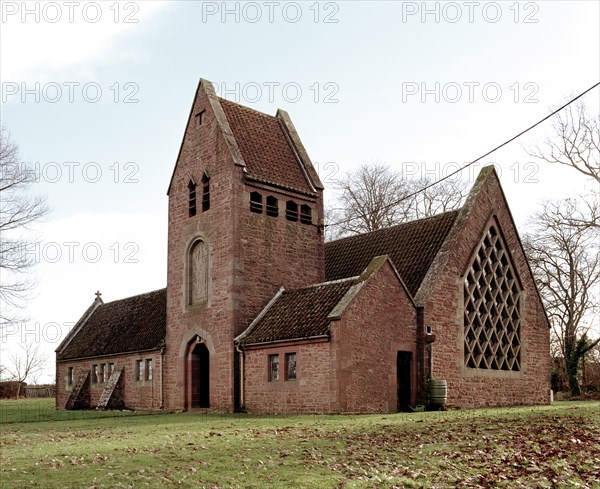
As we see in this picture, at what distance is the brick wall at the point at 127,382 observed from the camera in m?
36.6

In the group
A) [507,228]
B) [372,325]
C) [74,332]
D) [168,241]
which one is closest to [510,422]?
[372,325]

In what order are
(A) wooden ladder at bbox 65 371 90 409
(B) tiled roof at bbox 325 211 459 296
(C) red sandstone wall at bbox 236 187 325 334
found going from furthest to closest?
(A) wooden ladder at bbox 65 371 90 409, (C) red sandstone wall at bbox 236 187 325 334, (B) tiled roof at bbox 325 211 459 296

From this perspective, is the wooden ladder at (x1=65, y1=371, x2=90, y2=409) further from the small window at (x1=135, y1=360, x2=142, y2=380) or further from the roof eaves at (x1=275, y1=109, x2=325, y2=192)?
the roof eaves at (x1=275, y1=109, x2=325, y2=192)

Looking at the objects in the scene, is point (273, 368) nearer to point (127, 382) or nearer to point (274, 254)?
point (274, 254)

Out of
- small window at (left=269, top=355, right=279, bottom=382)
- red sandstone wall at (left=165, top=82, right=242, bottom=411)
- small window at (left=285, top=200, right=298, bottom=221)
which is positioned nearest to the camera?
small window at (left=269, top=355, right=279, bottom=382)

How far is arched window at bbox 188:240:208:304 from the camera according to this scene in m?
33.2

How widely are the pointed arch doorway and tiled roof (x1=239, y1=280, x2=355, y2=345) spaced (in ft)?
14.1

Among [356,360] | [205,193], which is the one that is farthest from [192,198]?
[356,360]

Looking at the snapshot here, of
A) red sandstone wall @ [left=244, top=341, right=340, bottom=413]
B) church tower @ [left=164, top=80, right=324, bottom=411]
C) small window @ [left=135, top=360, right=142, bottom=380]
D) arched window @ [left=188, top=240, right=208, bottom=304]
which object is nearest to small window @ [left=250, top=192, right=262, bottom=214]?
church tower @ [left=164, top=80, right=324, bottom=411]

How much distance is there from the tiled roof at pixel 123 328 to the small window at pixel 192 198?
6.81 m

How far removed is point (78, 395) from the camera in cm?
4300

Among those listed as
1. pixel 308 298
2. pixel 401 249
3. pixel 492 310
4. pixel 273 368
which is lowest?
pixel 273 368

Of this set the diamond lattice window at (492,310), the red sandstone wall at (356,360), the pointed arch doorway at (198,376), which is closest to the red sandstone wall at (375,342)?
the red sandstone wall at (356,360)

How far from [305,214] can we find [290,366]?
892cm
